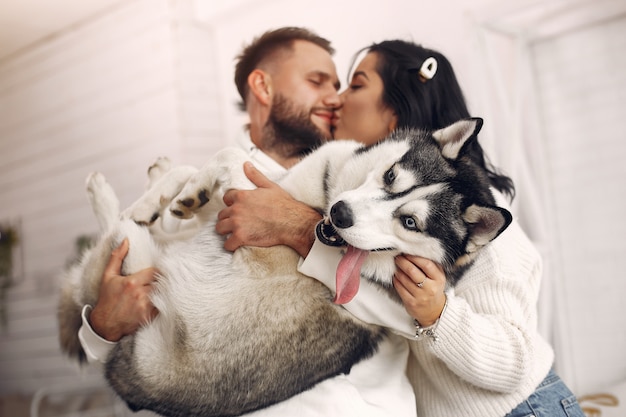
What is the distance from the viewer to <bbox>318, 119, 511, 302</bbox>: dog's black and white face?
134cm

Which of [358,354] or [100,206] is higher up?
[100,206]

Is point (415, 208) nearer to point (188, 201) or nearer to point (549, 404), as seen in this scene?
point (188, 201)

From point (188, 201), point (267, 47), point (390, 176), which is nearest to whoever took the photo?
point (390, 176)

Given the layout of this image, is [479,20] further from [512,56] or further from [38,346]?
[38,346]

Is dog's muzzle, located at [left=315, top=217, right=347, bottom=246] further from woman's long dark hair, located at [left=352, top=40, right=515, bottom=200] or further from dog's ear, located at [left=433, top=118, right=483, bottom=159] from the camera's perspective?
woman's long dark hair, located at [left=352, top=40, right=515, bottom=200]

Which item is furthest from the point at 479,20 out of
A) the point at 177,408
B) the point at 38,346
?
the point at 38,346

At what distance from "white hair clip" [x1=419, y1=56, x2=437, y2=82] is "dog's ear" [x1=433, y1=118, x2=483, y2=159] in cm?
55

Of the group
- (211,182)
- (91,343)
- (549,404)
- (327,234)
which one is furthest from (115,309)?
(549,404)

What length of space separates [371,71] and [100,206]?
1.26m

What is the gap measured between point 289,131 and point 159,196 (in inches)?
31.9

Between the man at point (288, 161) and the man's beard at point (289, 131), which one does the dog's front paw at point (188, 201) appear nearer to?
the man at point (288, 161)

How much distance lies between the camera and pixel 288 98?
2.53m

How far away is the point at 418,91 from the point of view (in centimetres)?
209

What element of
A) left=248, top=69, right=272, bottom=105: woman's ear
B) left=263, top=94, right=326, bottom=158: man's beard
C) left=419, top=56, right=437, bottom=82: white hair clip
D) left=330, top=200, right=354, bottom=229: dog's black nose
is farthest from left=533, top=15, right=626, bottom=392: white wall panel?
left=330, top=200, right=354, bottom=229: dog's black nose
